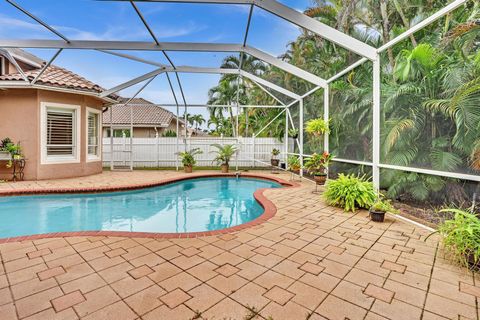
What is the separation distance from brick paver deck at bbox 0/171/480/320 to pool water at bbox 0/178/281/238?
1544 mm

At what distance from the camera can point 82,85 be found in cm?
924

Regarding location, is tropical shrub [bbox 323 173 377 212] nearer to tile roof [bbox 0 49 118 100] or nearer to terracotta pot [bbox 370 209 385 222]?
terracotta pot [bbox 370 209 385 222]

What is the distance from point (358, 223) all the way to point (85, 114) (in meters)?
9.81

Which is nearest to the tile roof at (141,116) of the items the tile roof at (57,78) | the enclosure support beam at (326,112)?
the tile roof at (57,78)

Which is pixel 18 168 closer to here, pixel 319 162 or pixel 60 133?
pixel 60 133

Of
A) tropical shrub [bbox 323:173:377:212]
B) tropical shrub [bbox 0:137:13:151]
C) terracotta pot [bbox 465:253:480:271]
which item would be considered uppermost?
tropical shrub [bbox 0:137:13:151]

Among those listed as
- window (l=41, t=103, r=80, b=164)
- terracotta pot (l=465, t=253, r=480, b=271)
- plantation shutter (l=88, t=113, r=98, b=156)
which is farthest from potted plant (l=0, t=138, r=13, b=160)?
terracotta pot (l=465, t=253, r=480, b=271)

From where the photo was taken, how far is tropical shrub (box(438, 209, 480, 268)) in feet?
8.77

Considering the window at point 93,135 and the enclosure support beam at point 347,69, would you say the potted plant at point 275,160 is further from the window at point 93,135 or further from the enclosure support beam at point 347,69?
the window at point 93,135

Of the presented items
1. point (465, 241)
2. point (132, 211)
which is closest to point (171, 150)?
point (132, 211)

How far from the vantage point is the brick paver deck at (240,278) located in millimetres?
1995

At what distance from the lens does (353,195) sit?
511cm

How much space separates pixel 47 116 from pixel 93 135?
74.0 inches

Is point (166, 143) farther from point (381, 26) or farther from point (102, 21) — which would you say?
point (381, 26)
